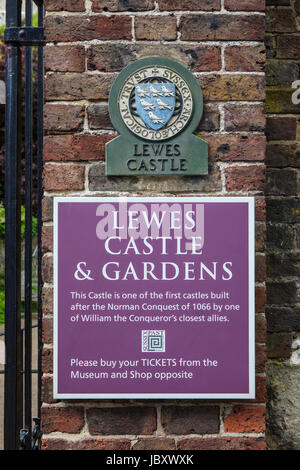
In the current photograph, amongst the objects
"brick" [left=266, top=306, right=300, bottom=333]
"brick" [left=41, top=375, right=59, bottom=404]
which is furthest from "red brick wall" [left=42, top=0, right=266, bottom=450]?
"brick" [left=266, top=306, right=300, bottom=333]

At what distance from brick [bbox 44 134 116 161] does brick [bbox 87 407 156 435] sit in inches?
35.3

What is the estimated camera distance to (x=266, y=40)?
6.49ft

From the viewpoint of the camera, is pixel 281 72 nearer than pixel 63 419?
No

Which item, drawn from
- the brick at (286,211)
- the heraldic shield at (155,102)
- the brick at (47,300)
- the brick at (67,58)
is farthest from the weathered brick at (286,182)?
the brick at (47,300)

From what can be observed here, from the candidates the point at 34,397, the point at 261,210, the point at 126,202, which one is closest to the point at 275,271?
the point at 261,210

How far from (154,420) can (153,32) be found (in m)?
1.38

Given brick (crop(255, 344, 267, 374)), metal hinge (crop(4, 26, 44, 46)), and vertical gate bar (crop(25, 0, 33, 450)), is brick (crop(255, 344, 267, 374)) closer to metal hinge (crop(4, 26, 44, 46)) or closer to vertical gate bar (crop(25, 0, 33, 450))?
vertical gate bar (crop(25, 0, 33, 450))

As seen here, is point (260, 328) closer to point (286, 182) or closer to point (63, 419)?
point (286, 182)

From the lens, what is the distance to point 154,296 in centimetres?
168

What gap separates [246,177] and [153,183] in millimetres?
331

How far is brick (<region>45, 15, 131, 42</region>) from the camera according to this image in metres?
1.72

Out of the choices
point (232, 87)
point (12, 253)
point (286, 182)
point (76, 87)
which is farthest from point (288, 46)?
point (12, 253)

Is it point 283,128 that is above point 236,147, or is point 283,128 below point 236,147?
above

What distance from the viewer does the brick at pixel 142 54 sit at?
1.72 metres
